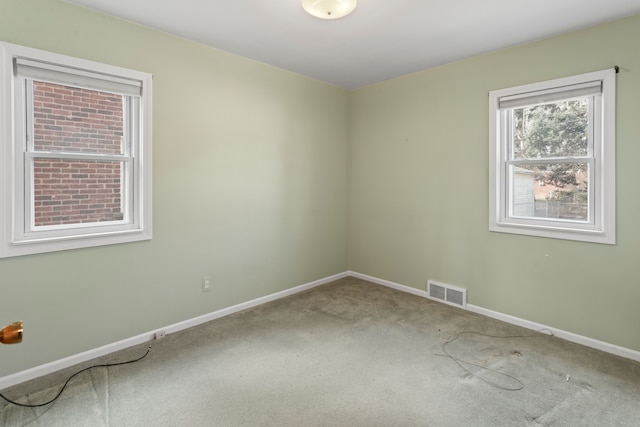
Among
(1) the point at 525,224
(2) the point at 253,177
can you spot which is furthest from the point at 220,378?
(1) the point at 525,224

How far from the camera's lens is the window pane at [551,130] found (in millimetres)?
2854

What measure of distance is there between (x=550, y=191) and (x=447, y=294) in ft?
4.61

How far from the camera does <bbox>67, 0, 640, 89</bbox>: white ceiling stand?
7.82 feet

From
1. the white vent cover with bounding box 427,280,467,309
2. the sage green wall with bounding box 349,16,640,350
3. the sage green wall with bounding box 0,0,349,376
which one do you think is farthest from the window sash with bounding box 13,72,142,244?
the white vent cover with bounding box 427,280,467,309

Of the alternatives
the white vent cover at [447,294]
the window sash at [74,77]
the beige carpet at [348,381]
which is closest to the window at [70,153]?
the window sash at [74,77]

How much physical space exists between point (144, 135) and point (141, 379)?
5.92 ft

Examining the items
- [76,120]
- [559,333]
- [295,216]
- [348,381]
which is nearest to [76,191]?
[76,120]

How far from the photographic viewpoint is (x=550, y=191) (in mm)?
3057

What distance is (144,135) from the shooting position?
9.02 ft

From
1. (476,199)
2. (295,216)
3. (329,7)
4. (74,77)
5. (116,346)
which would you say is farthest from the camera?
(295,216)

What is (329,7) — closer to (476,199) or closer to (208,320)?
(476,199)

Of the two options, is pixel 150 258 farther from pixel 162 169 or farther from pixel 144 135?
pixel 144 135

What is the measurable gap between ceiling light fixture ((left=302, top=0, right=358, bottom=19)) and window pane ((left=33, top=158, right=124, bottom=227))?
6.15 feet

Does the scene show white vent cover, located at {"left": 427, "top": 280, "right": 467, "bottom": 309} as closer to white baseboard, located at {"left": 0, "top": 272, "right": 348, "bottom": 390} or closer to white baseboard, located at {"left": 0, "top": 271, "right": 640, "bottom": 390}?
white baseboard, located at {"left": 0, "top": 271, "right": 640, "bottom": 390}
